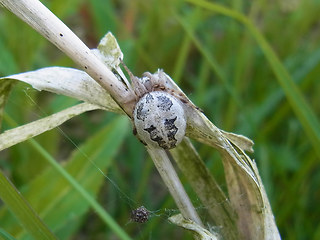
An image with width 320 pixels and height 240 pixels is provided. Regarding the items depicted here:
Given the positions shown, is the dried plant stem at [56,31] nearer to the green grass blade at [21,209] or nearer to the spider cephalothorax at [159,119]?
the spider cephalothorax at [159,119]

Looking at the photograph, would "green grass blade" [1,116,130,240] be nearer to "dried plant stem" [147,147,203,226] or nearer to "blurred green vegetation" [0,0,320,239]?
"blurred green vegetation" [0,0,320,239]

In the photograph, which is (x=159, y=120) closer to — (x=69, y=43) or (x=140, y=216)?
(x=69, y=43)

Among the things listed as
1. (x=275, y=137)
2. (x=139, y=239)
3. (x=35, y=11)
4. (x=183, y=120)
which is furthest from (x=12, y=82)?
(x=275, y=137)

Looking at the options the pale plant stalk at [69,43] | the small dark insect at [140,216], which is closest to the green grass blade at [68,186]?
the small dark insect at [140,216]

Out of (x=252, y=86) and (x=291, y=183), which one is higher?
(x=252, y=86)

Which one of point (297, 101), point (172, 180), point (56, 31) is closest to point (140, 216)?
point (172, 180)

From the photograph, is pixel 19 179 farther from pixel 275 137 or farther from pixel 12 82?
pixel 275 137
